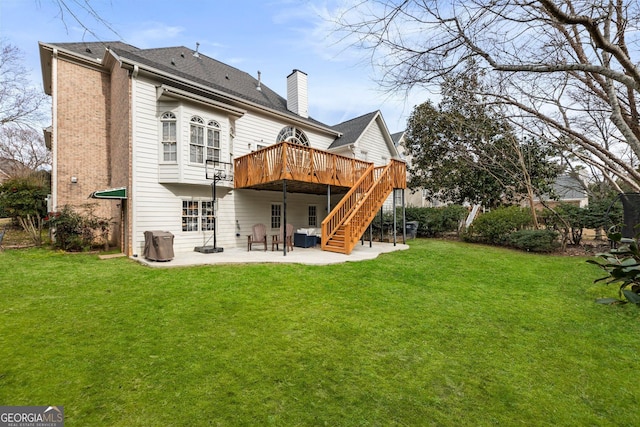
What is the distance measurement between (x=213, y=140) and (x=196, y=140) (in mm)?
642

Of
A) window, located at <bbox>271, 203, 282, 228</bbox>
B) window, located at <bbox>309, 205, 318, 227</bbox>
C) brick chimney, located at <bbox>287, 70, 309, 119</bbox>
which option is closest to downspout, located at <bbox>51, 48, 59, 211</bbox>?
window, located at <bbox>271, 203, 282, 228</bbox>

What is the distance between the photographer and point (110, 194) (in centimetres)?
858

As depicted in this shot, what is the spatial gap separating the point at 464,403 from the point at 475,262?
22.9 feet

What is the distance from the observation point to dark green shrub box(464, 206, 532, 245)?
11.6m

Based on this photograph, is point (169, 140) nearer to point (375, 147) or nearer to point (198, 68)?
point (198, 68)

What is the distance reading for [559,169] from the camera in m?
16.8

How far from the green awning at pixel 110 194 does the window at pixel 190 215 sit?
178 cm

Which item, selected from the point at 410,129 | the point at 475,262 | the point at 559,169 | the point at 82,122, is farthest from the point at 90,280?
the point at 559,169

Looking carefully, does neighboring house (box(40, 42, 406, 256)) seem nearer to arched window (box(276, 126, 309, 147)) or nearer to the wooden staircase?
the wooden staircase

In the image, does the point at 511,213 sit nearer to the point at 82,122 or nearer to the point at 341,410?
the point at 341,410

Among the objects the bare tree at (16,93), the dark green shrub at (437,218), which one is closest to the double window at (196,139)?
the dark green shrub at (437,218)

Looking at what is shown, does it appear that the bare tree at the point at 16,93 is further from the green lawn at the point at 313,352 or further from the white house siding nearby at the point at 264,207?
the green lawn at the point at 313,352

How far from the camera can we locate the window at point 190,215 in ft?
33.3

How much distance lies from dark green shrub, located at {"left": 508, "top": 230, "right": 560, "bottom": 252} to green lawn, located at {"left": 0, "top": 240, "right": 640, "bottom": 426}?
4.98 metres
